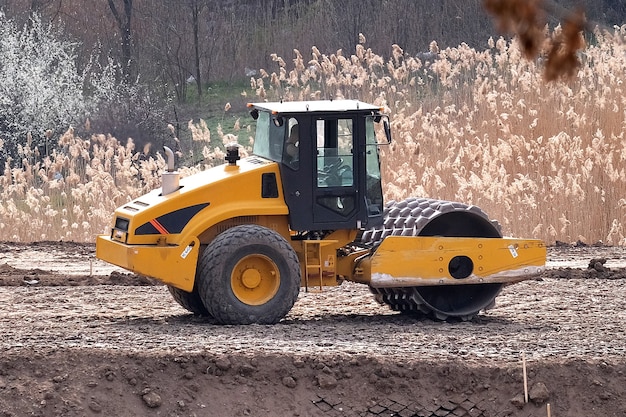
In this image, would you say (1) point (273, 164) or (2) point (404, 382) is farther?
(1) point (273, 164)

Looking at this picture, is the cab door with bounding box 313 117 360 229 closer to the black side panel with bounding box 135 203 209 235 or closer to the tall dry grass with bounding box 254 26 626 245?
the black side panel with bounding box 135 203 209 235

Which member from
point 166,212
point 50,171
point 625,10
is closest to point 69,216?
point 50,171

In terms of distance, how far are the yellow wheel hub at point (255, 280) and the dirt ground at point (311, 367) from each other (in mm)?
299

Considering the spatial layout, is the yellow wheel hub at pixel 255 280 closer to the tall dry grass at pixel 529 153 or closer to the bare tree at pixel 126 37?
the tall dry grass at pixel 529 153

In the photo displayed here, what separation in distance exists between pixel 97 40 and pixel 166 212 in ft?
50.5

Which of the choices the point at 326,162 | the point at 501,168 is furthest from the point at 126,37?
the point at 326,162

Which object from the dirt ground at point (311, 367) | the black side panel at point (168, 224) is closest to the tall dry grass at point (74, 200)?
the dirt ground at point (311, 367)

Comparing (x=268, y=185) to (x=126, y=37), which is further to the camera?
(x=126, y=37)

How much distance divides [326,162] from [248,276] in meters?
1.14

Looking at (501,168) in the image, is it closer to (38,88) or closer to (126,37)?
(38,88)

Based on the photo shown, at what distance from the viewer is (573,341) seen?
343 inches

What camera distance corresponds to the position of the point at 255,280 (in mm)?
9352

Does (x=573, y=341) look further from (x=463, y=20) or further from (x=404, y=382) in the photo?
(x=463, y=20)

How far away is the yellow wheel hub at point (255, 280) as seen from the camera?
30.5 ft
